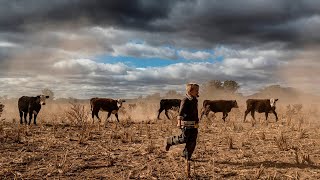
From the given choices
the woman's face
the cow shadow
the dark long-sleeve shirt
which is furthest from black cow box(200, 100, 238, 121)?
the woman's face

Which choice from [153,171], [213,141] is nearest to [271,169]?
[153,171]

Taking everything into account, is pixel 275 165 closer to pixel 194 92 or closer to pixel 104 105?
pixel 194 92

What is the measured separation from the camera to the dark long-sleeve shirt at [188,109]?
824 centimetres

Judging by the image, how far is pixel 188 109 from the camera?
8305 millimetres

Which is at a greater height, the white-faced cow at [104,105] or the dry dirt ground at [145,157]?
the white-faced cow at [104,105]

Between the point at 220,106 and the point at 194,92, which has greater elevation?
the point at 194,92

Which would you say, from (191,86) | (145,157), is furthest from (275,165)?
(145,157)

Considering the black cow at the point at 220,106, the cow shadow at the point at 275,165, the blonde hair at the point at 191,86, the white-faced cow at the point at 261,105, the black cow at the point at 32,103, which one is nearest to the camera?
the blonde hair at the point at 191,86

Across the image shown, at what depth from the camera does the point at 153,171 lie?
8523 millimetres

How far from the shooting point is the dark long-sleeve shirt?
27.0ft

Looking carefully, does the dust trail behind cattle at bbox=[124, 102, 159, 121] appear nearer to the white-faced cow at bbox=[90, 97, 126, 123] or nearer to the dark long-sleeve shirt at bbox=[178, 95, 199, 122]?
the white-faced cow at bbox=[90, 97, 126, 123]

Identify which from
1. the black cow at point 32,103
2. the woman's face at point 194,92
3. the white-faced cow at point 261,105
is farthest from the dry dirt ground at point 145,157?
the white-faced cow at point 261,105

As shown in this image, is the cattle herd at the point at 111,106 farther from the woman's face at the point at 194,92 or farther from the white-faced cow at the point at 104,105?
the woman's face at the point at 194,92

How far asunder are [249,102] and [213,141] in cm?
1280
